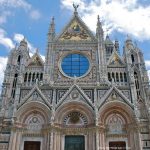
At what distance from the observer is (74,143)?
18359 millimetres

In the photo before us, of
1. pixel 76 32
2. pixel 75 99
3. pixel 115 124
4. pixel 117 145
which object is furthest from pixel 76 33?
pixel 117 145

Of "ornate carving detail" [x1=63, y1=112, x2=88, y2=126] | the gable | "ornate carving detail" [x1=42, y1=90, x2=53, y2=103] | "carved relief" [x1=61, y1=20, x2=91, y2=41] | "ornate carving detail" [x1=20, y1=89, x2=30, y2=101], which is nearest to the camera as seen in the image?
"ornate carving detail" [x1=63, y1=112, x2=88, y2=126]

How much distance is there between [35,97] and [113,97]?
6693 millimetres

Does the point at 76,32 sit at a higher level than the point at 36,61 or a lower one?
higher

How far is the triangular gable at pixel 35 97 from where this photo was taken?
19.5m

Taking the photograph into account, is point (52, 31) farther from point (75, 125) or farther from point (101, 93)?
point (75, 125)

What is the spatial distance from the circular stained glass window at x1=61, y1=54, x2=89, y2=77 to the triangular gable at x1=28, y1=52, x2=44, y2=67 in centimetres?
215

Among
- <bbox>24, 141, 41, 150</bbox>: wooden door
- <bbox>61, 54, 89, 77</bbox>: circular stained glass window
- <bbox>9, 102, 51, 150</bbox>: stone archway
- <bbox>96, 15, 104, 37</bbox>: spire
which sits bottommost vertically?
<bbox>24, 141, 41, 150</bbox>: wooden door

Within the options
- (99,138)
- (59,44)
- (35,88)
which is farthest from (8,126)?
(59,44)

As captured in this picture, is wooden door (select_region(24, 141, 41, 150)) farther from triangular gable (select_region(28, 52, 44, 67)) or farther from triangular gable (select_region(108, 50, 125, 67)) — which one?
triangular gable (select_region(108, 50, 125, 67))

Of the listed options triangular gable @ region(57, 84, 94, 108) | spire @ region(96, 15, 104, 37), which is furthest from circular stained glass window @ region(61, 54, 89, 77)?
spire @ region(96, 15, 104, 37)

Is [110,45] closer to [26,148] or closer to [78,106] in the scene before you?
[78,106]

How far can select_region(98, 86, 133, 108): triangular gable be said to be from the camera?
19375mm

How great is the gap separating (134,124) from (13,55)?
1279 cm
